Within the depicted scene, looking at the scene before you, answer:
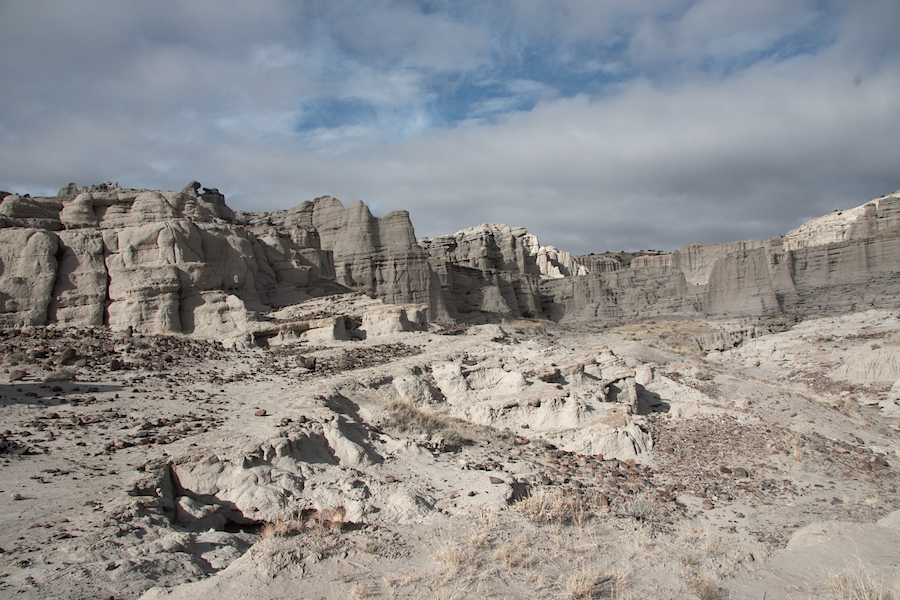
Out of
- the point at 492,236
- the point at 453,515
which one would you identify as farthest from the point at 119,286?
the point at 492,236

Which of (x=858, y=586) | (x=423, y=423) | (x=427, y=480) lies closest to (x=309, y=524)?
(x=427, y=480)

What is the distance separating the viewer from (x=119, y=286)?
18938 mm

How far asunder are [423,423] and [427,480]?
254 centimetres

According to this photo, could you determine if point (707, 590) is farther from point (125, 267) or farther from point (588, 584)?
point (125, 267)

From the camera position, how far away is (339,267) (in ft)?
123

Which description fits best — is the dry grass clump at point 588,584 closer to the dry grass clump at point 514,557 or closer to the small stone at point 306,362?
the dry grass clump at point 514,557

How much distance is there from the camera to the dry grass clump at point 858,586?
4.24 metres

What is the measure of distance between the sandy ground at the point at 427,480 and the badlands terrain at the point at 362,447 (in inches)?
1.6

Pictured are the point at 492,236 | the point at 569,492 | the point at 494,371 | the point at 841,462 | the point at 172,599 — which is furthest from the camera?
the point at 492,236

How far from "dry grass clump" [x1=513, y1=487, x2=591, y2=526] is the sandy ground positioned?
0.04m

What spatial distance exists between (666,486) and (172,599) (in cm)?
698

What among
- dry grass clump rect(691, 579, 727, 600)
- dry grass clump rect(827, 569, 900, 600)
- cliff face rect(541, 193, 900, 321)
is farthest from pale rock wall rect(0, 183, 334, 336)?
cliff face rect(541, 193, 900, 321)

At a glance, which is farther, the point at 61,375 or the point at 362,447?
the point at 61,375

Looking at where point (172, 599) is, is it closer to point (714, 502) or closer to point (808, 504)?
point (714, 502)
